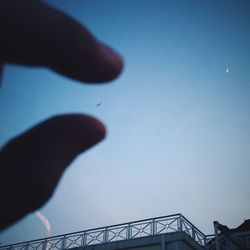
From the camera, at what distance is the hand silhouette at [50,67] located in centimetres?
73

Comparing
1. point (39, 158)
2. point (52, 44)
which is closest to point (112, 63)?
point (52, 44)

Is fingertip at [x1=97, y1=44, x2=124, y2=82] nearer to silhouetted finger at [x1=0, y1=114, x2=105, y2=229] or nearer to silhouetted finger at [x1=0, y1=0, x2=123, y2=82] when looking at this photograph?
silhouetted finger at [x1=0, y1=0, x2=123, y2=82]

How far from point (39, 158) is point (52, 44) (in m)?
0.33

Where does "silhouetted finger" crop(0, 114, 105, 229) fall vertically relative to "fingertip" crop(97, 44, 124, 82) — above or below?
below

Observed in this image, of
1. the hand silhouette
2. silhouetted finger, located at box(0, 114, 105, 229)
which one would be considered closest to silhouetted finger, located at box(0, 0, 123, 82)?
the hand silhouette

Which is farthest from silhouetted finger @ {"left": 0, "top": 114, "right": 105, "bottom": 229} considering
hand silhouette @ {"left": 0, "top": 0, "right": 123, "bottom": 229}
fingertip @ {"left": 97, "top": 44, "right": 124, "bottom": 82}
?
fingertip @ {"left": 97, "top": 44, "right": 124, "bottom": 82}

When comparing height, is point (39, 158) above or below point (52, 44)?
below

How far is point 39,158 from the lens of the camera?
32.1 inches

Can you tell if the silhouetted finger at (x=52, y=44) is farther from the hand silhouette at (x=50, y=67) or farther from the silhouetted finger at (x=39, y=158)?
the silhouetted finger at (x=39, y=158)

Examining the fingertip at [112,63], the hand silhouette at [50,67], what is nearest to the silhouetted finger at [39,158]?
the hand silhouette at [50,67]

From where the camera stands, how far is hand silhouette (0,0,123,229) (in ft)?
2.39

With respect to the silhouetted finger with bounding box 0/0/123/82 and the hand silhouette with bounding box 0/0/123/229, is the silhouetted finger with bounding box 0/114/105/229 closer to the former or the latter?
the hand silhouette with bounding box 0/0/123/229

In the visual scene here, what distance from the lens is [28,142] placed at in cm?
85

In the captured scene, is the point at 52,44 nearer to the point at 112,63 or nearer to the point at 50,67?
the point at 50,67
